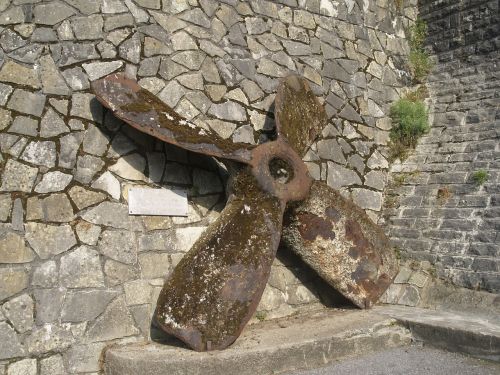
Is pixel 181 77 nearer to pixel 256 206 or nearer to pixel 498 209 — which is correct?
pixel 256 206

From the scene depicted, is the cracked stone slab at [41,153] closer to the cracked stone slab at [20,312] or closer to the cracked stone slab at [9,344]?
the cracked stone slab at [20,312]

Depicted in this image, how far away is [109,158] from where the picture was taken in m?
4.38

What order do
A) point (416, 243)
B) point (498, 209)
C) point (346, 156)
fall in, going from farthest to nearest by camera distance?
point (346, 156)
point (416, 243)
point (498, 209)

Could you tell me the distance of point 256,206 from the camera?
166 inches

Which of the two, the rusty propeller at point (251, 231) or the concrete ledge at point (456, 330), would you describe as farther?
the concrete ledge at point (456, 330)

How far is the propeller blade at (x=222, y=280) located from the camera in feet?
12.4

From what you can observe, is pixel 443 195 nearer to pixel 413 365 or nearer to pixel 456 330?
pixel 456 330

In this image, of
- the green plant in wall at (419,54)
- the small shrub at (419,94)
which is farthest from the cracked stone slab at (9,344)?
the green plant in wall at (419,54)

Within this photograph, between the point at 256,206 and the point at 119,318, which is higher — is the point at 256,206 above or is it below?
above

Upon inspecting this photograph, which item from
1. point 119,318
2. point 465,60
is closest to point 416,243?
point 465,60

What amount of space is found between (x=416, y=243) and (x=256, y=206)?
195 centimetres

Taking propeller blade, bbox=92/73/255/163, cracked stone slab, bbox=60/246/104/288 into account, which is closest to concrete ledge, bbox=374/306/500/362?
propeller blade, bbox=92/73/255/163

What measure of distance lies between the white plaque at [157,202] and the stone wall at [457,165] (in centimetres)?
211

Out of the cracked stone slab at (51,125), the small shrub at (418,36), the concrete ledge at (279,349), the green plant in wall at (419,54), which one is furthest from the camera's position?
the small shrub at (418,36)
